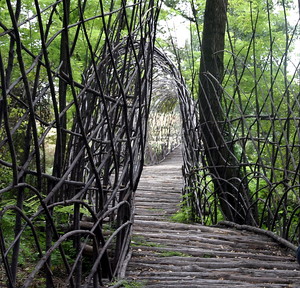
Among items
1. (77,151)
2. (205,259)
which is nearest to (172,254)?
(205,259)

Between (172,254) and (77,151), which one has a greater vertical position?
(77,151)

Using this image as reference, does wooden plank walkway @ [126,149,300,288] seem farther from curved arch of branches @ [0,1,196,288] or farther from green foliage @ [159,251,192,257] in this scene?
curved arch of branches @ [0,1,196,288]

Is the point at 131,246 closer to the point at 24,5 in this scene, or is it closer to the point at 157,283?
the point at 157,283

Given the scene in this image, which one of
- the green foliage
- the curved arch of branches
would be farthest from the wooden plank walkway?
the curved arch of branches

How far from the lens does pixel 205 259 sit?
2.26 metres

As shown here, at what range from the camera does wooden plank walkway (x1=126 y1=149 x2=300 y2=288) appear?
1.96 m

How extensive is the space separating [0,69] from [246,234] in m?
2.31

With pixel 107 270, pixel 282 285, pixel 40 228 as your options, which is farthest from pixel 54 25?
pixel 282 285

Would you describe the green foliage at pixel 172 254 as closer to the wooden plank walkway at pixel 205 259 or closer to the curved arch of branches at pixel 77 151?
the wooden plank walkway at pixel 205 259

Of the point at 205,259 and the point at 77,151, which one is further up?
the point at 77,151

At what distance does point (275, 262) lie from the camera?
2229 mm

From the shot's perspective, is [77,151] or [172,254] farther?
[172,254]

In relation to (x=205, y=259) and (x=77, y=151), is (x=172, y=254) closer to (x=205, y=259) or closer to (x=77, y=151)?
(x=205, y=259)

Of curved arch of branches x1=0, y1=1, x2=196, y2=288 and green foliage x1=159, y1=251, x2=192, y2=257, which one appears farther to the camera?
green foliage x1=159, y1=251, x2=192, y2=257
